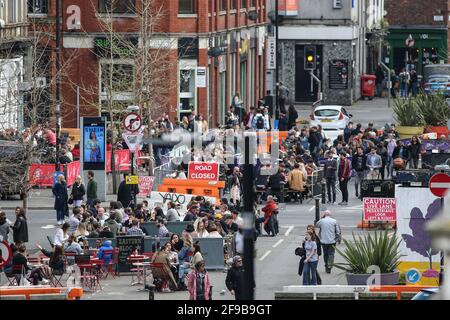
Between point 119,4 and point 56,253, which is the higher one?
point 119,4

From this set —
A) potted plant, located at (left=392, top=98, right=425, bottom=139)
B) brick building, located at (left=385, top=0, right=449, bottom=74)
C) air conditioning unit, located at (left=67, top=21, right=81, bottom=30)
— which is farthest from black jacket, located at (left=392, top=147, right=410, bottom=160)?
brick building, located at (left=385, top=0, right=449, bottom=74)

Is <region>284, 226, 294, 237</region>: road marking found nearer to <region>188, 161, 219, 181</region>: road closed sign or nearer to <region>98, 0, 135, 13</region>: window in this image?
<region>188, 161, 219, 181</region>: road closed sign

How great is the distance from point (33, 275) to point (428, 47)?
239 feet

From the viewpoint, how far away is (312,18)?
8031cm

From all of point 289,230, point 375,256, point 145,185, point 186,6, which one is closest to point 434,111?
point 186,6

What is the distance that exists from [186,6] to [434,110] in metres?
12.4

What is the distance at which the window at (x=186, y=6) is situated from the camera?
61.5 metres

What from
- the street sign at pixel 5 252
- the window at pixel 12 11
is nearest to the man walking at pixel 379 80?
the window at pixel 12 11

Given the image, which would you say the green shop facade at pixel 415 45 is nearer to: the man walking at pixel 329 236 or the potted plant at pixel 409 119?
the potted plant at pixel 409 119

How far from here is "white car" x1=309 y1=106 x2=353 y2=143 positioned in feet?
200
